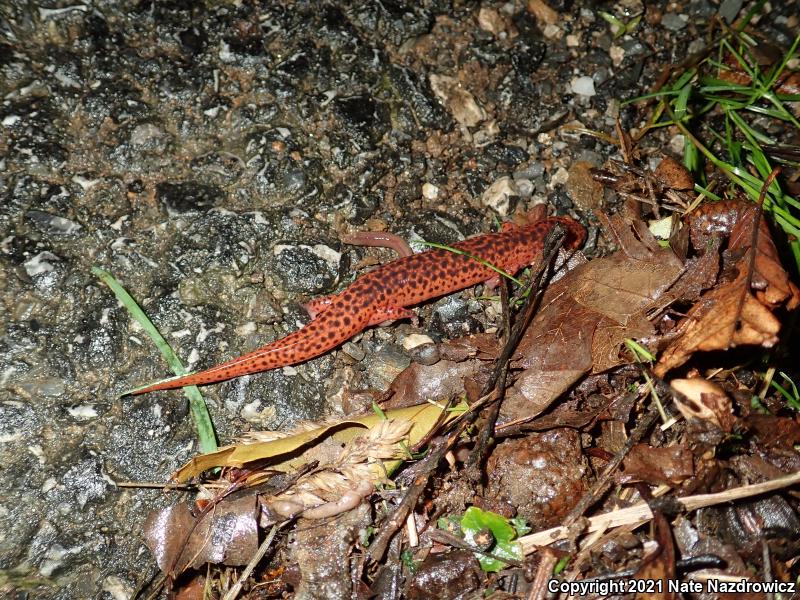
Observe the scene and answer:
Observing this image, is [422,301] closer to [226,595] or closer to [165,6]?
[226,595]

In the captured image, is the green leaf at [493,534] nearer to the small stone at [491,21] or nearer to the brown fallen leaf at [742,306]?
the brown fallen leaf at [742,306]

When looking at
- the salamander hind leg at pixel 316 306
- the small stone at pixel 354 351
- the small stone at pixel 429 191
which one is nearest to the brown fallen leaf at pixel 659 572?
the small stone at pixel 354 351

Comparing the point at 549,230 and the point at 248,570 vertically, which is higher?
the point at 549,230

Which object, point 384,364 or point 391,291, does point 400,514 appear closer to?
point 384,364

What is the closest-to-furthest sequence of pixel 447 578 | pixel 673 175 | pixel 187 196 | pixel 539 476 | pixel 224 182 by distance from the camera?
pixel 447 578, pixel 539 476, pixel 187 196, pixel 224 182, pixel 673 175

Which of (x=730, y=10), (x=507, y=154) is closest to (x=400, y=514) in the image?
(x=507, y=154)

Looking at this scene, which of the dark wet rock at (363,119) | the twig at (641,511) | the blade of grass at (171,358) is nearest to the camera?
the twig at (641,511)

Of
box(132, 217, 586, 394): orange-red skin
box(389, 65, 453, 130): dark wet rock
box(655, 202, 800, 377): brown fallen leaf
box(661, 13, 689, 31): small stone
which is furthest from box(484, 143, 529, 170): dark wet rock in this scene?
box(661, 13, 689, 31): small stone
